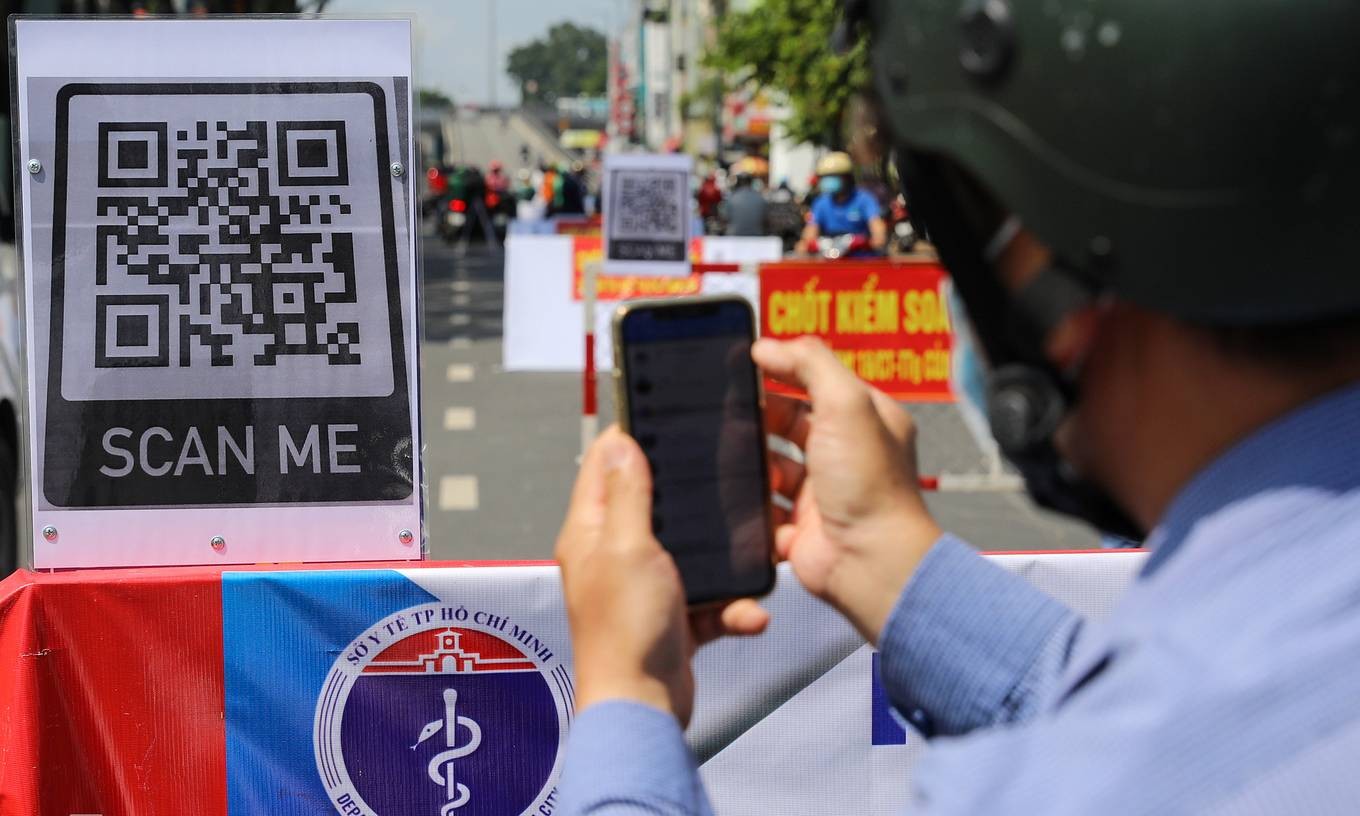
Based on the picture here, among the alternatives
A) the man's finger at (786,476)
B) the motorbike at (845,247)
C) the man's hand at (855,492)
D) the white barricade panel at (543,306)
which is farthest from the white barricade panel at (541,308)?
the man's hand at (855,492)

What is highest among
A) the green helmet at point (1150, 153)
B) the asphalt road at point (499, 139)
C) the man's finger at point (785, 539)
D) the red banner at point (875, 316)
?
the asphalt road at point (499, 139)

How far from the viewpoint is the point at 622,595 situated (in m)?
1.36

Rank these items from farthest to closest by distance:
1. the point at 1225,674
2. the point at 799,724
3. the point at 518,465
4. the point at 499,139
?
the point at 499,139 → the point at 518,465 → the point at 799,724 → the point at 1225,674

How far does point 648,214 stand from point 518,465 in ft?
6.49

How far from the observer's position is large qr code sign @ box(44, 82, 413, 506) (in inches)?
109

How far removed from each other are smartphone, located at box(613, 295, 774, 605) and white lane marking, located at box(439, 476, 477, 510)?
805 cm

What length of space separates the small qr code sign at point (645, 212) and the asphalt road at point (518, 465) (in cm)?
138

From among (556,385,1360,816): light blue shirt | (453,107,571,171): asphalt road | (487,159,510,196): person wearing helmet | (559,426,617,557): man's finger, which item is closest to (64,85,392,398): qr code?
(559,426,617,557): man's finger

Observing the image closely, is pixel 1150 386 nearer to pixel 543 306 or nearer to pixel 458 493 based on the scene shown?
pixel 458 493

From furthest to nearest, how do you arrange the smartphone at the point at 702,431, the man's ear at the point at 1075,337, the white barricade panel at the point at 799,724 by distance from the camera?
the white barricade panel at the point at 799,724 → the smartphone at the point at 702,431 → the man's ear at the point at 1075,337

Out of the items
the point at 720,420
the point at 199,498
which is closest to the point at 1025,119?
the point at 720,420

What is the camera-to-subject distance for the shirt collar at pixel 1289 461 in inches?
40.2

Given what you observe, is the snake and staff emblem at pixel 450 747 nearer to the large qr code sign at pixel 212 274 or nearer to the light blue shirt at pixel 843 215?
the large qr code sign at pixel 212 274

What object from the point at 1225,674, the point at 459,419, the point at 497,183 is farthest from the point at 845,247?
the point at 497,183
